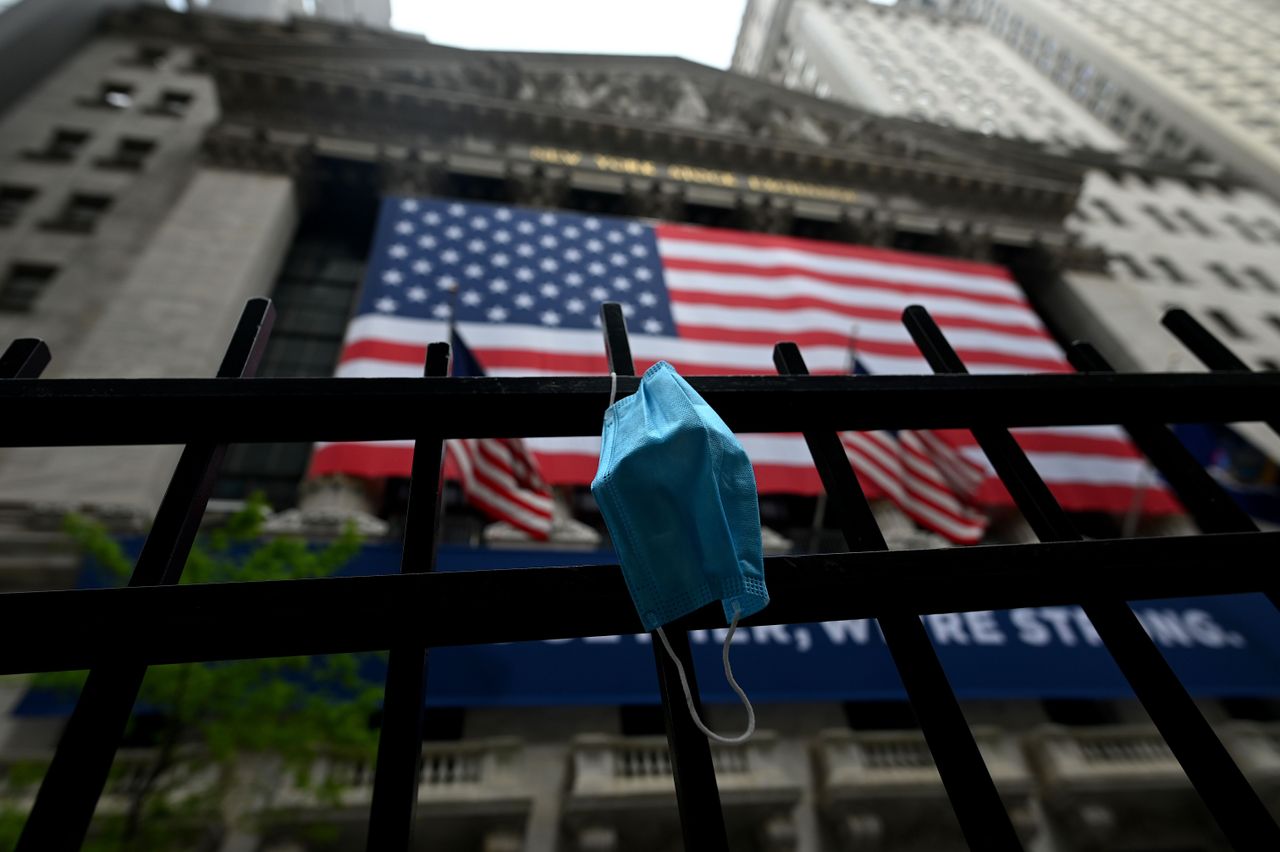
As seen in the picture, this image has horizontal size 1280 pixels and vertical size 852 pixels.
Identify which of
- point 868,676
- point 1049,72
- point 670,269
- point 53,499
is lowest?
point 53,499

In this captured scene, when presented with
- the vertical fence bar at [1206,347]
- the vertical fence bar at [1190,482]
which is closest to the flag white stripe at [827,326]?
the vertical fence bar at [1206,347]

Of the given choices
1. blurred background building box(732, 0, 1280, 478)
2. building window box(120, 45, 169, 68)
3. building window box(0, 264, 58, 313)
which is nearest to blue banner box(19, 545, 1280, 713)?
blurred background building box(732, 0, 1280, 478)

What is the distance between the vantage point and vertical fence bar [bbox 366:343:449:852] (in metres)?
1.29

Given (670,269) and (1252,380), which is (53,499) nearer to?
(670,269)

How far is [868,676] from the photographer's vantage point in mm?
12586

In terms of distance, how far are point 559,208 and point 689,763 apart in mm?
28332

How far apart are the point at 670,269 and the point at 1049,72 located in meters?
71.2

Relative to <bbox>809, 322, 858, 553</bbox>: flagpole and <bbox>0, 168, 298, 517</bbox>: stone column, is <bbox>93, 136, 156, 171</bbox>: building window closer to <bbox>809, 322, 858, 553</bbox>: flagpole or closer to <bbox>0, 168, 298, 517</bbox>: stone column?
<bbox>0, 168, 298, 517</bbox>: stone column

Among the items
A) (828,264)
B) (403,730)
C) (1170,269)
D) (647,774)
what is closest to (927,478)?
(647,774)

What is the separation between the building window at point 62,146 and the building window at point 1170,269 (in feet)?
156

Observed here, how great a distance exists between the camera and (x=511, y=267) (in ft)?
68.3

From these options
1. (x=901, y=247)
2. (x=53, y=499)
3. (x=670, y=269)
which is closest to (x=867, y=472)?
(x=670, y=269)

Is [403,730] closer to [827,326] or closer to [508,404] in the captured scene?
[508,404]

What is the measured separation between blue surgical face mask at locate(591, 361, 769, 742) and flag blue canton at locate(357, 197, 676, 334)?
52.5 feet
